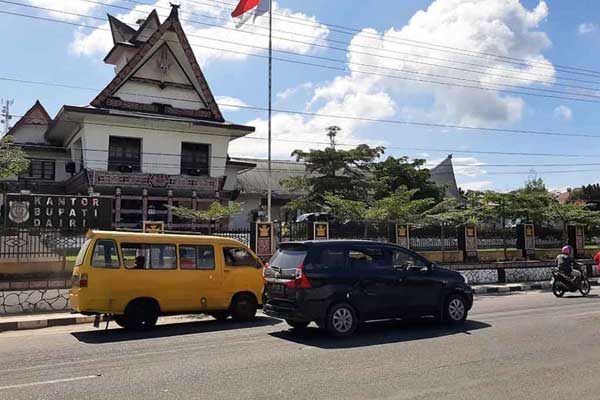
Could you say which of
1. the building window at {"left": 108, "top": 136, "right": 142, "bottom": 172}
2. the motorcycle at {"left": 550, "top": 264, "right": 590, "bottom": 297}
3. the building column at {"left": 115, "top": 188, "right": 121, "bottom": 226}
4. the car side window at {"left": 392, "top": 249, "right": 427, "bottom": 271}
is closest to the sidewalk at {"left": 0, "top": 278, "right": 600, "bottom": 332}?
the car side window at {"left": 392, "top": 249, "right": 427, "bottom": 271}

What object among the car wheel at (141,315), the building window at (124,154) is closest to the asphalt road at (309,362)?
the car wheel at (141,315)

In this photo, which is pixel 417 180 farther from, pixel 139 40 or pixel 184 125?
pixel 139 40

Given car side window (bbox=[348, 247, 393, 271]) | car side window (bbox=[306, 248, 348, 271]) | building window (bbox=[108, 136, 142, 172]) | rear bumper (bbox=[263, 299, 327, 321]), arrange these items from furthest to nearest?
building window (bbox=[108, 136, 142, 172]) → car side window (bbox=[348, 247, 393, 271]) → car side window (bbox=[306, 248, 348, 271]) → rear bumper (bbox=[263, 299, 327, 321])

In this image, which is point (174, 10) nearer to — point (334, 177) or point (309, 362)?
point (334, 177)

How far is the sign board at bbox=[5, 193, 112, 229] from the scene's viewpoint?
15.6 metres

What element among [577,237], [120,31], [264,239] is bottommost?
[264,239]

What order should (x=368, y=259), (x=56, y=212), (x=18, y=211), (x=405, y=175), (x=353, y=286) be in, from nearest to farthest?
(x=353, y=286), (x=368, y=259), (x=18, y=211), (x=56, y=212), (x=405, y=175)

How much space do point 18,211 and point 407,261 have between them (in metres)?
11.2

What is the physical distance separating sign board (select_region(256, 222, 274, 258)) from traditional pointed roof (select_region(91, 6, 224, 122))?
21161mm

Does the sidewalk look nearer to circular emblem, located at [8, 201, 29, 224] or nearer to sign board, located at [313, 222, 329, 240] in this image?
circular emblem, located at [8, 201, 29, 224]

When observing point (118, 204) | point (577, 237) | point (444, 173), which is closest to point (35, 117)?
point (118, 204)

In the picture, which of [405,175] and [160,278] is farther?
[405,175]

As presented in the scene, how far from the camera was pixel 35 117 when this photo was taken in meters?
42.1

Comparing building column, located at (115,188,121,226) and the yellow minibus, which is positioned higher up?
building column, located at (115,188,121,226)
